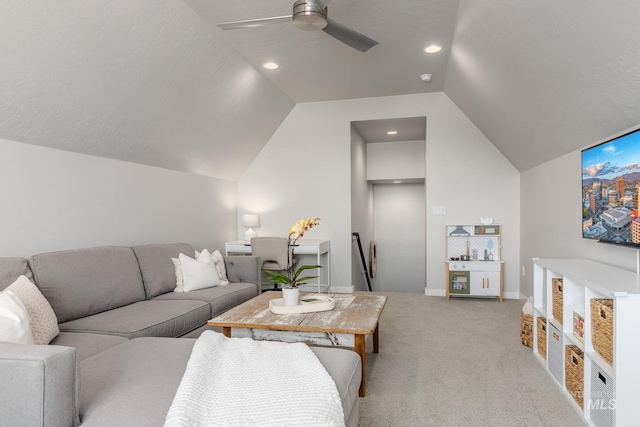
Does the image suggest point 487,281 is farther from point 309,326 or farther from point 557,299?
point 309,326

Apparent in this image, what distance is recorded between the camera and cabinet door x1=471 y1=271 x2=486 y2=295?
16.1 feet

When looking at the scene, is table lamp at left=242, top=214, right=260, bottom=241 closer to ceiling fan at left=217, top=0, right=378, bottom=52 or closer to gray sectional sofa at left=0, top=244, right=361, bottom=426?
gray sectional sofa at left=0, top=244, right=361, bottom=426


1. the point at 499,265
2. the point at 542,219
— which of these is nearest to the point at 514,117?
the point at 542,219

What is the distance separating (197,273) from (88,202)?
3.41ft

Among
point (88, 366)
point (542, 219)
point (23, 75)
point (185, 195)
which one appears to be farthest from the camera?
point (185, 195)

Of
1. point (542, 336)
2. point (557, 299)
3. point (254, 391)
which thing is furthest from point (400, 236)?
point (254, 391)

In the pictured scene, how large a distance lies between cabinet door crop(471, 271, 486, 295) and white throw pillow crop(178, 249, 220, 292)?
3.03 m

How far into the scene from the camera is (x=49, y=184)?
296 centimetres

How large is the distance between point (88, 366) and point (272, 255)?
10.1ft

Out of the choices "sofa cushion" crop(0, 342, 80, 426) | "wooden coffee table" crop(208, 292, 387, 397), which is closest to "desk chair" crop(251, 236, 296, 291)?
"wooden coffee table" crop(208, 292, 387, 397)

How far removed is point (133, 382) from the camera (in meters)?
1.47

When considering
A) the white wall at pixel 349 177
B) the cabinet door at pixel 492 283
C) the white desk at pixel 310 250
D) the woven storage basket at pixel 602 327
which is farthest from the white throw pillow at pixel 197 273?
the cabinet door at pixel 492 283

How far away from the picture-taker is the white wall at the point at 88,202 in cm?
272

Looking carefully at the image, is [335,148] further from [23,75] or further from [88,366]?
[88,366]
